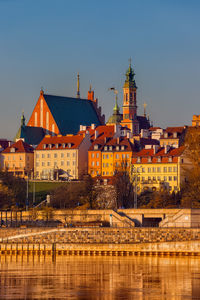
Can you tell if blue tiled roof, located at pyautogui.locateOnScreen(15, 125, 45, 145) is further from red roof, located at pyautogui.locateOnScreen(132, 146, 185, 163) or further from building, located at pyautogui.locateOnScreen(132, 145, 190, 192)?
building, located at pyautogui.locateOnScreen(132, 145, 190, 192)

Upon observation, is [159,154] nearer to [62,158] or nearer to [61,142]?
[62,158]

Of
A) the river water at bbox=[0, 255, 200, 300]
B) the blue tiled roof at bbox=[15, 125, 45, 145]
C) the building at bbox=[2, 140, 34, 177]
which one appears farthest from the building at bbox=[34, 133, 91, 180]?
the river water at bbox=[0, 255, 200, 300]

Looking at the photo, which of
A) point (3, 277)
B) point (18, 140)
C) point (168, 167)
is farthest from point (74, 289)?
point (18, 140)

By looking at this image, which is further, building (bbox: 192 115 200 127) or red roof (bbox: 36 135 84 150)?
building (bbox: 192 115 200 127)

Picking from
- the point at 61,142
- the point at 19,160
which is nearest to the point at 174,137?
the point at 61,142

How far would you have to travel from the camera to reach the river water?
198 ft

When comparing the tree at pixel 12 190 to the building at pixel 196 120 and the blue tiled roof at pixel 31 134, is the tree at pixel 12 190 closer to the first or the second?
the building at pixel 196 120

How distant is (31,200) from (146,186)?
58.5 feet

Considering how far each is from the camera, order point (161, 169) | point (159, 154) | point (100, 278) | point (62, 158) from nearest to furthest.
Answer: point (100, 278) → point (161, 169) → point (159, 154) → point (62, 158)

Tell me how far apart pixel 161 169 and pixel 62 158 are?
26982 mm

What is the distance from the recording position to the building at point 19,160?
17112 centimetres

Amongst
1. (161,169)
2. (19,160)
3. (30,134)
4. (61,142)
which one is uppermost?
(30,134)

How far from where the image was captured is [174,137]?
16100 centimetres

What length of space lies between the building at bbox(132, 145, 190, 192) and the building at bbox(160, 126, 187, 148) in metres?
11.4
